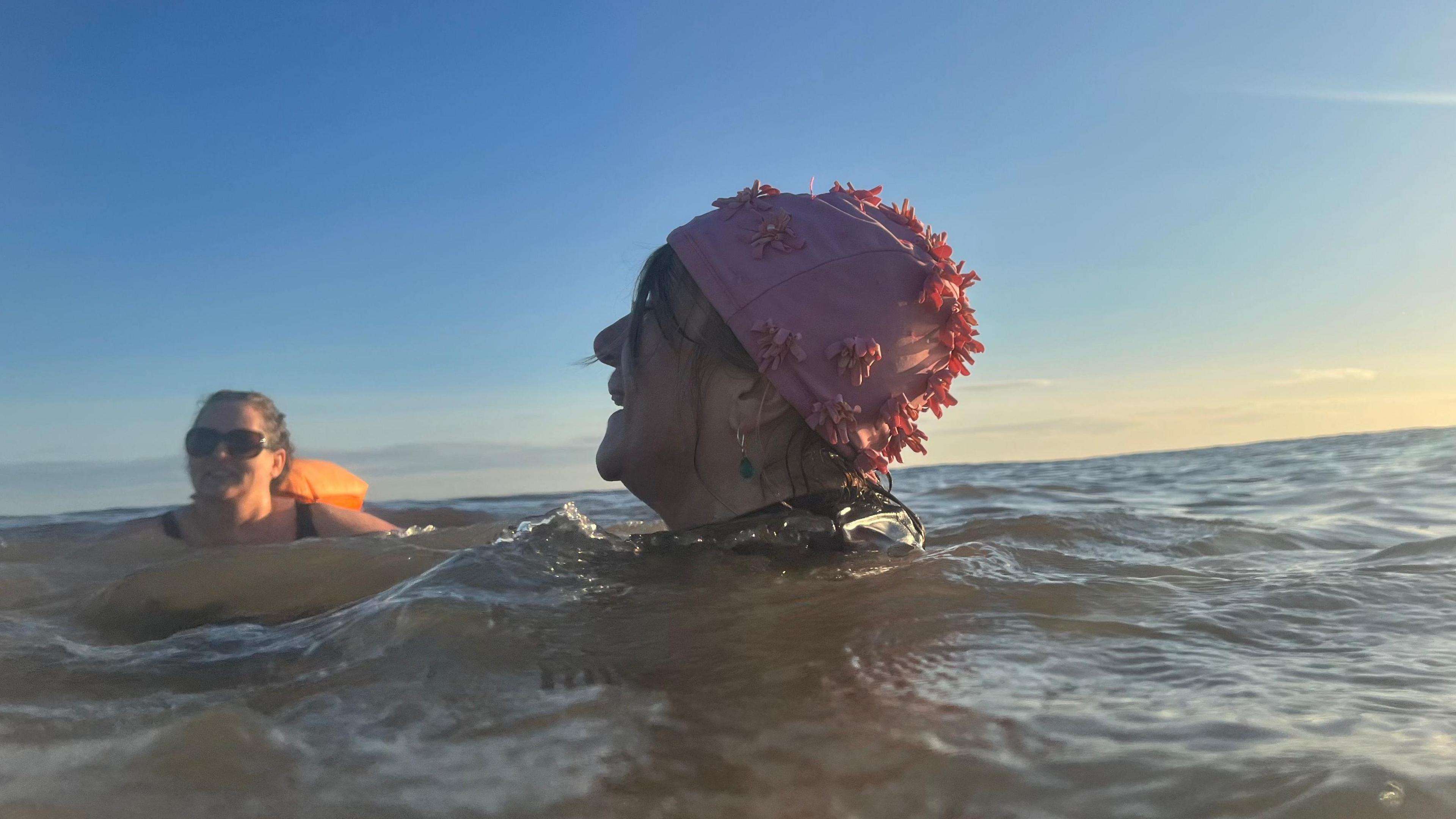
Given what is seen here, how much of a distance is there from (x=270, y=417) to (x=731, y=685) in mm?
5883

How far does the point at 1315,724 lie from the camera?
56.7 inches

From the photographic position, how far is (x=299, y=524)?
20.5ft

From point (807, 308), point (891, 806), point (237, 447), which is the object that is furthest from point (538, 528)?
point (237, 447)

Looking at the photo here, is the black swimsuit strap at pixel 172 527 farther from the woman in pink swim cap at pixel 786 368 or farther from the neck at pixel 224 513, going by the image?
the woman in pink swim cap at pixel 786 368

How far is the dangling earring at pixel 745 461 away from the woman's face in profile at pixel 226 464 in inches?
183

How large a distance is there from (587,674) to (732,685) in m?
0.32

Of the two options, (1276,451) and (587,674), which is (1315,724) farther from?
(1276,451)

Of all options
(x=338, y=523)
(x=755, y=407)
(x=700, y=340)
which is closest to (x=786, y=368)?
(x=755, y=407)

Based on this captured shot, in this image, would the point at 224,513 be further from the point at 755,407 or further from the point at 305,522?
the point at 755,407

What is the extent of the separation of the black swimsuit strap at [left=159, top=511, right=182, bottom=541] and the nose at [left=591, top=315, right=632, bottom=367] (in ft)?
14.0

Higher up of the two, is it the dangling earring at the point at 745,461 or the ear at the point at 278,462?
the ear at the point at 278,462

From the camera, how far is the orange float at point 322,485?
6.61 m

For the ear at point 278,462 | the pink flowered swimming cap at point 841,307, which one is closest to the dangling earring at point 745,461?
the pink flowered swimming cap at point 841,307

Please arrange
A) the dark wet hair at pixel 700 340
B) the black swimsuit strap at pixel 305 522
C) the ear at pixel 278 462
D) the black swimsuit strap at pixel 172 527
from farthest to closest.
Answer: the ear at pixel 278 462 → the black swimsuit strap at pixel 305 522 → the black swimsuit strap at pixel 172 527 → the dark wet hair at pixel 700 340
